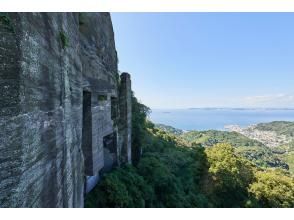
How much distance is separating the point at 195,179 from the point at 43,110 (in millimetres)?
13714

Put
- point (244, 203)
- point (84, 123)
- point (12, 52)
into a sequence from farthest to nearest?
point (244, 203)
point (84, 123)
point (12, 52)

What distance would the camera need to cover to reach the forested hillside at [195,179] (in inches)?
453

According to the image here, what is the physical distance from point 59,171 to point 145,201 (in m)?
6.82

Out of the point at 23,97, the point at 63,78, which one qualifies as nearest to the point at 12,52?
the point at 23,97

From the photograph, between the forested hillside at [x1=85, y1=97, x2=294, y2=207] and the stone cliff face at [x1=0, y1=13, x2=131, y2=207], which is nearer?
the stone cliff face at [x1=0, y1=13, x2=131, y2=207]

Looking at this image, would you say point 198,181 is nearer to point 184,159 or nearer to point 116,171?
point 184,159

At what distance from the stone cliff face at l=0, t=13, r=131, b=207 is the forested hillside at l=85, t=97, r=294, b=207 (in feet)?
15.4

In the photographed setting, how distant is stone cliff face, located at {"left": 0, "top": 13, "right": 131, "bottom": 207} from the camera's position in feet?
8.36

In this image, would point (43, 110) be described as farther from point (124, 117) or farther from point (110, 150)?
point (124, 117)

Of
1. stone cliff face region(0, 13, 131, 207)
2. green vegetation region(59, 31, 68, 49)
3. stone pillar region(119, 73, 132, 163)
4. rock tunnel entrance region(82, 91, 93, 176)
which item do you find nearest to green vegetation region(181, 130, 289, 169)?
stone pillar region(119, 73, 132, 163)

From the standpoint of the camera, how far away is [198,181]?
15.8 metres

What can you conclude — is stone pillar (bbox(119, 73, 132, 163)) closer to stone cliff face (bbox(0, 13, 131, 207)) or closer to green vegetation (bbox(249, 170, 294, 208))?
stone cliff face (bbox(0, 13, 131, 207))

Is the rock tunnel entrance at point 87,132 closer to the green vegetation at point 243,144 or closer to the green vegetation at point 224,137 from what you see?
the green vegetation at point 243,144

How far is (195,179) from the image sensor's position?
15.6m
